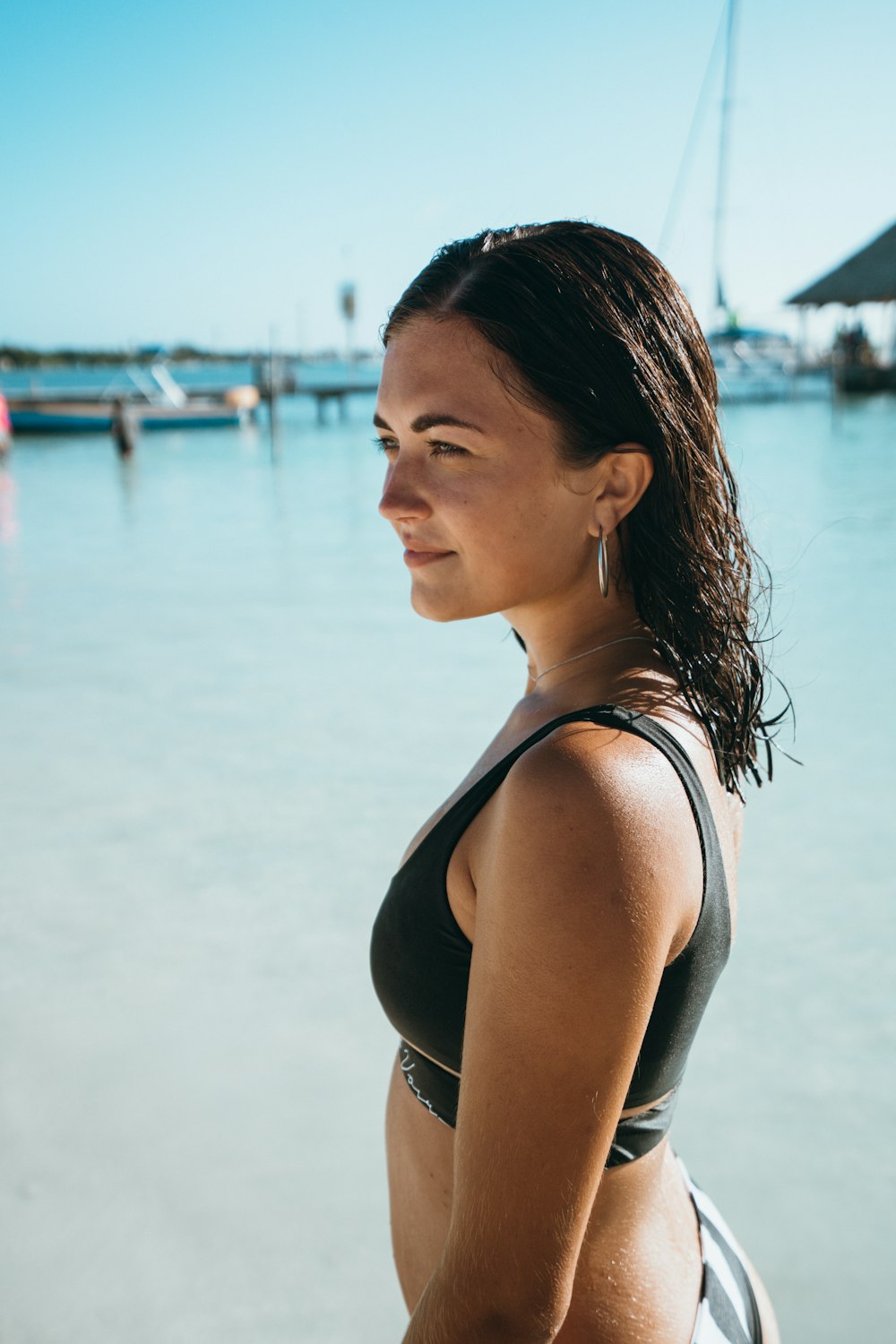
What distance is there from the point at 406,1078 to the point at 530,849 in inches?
20.2

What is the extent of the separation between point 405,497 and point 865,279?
26.3m

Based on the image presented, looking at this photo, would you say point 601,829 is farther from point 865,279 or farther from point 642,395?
point 865,279

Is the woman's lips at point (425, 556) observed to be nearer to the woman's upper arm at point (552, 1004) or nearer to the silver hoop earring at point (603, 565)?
the silver hoop earring at point (603, 565)

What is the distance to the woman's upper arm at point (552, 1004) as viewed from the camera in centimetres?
77

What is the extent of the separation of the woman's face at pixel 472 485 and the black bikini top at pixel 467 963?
0.22m

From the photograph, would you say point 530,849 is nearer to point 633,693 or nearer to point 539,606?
point 633,693

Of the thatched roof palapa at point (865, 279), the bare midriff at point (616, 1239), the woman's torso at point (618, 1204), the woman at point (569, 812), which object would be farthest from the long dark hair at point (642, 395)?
the thatched roof palapa at point (865, 279)

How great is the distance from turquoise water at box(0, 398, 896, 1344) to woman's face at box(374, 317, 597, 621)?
17.7 inches

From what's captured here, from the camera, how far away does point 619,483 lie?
1052mm

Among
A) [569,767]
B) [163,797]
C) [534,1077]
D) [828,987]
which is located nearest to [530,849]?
[569,767]

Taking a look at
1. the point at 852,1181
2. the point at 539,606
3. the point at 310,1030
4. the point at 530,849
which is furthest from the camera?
the point at 310,1030

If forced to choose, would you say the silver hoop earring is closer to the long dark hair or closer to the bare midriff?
the long dark hair

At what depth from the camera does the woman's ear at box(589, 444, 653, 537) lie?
103 centimetres

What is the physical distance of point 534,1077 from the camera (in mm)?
792
